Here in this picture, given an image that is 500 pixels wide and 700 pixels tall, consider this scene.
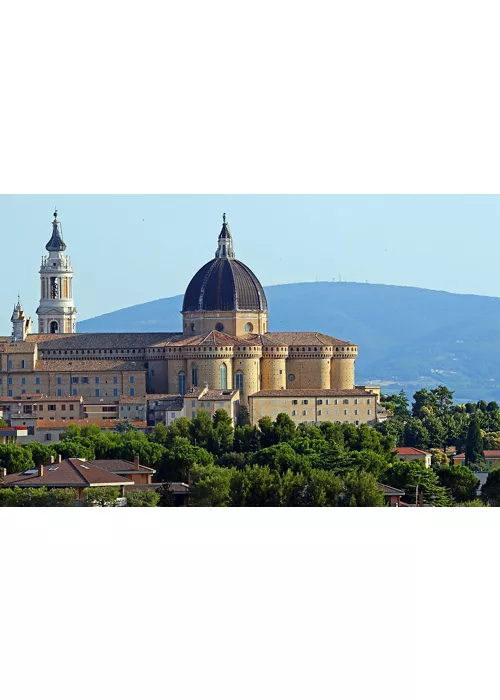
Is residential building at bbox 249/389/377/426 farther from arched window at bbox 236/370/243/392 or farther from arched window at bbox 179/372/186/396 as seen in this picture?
arched window at bbox 179/372/186/396

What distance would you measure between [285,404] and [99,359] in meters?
7.91

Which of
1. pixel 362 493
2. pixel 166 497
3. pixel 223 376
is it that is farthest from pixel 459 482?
pixel 223 376

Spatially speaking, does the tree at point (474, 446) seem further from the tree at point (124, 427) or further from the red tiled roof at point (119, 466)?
the red tiled roof at point (119, 466)

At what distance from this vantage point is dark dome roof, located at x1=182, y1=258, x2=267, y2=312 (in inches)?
2554

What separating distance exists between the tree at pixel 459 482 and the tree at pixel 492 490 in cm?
50

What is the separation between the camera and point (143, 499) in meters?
37.8

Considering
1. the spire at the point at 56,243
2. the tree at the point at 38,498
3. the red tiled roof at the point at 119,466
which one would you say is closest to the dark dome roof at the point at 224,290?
the spire at the point at 56,243

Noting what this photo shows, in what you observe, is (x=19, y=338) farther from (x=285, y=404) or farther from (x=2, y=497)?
(x=2, y=497)

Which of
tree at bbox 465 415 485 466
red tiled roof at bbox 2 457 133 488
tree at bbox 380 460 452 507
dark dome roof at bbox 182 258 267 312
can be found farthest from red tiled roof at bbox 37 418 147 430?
tree at bbox 380 460 452 507

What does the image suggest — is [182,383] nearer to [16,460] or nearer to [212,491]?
[16,460]

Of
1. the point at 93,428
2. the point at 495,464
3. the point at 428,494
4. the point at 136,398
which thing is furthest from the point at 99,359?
the point at 428,494

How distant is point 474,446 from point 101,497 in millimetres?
21347

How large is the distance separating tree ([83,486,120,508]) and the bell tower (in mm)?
36182

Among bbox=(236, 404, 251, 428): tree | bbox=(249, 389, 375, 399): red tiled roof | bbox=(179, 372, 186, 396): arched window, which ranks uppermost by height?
bbox=(179, 372, 186, 396): arched window
